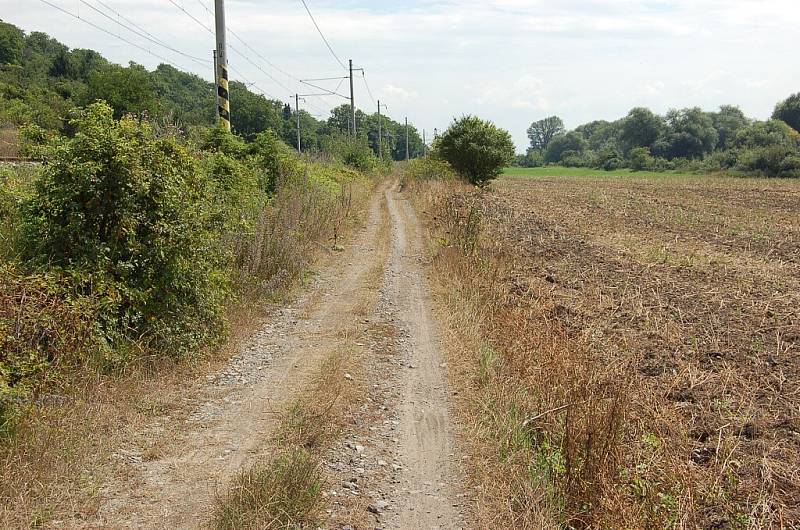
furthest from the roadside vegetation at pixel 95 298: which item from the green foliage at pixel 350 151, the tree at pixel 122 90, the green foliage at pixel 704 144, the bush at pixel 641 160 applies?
the bush at pixel 641 160

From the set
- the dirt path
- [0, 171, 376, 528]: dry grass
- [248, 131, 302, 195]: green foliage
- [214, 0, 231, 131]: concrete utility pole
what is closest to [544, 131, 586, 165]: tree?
[248, 131, 302, 195]: green foliage

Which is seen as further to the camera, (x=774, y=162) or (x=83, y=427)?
(x=774, y=162)

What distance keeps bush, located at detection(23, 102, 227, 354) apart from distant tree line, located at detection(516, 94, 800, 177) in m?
63.8

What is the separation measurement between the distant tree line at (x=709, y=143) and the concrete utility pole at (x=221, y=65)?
59.0 meters

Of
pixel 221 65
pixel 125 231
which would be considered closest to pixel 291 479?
pixel 125 231

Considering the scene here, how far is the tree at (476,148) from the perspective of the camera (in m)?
37.2

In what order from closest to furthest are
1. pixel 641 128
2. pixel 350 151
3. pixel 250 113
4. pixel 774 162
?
pixel 350 151 < pixel 774 162 < pixel 250 113 < pixel 641 128

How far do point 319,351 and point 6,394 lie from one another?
4.15 meters

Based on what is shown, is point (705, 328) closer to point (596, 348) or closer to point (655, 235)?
point (596, 348)

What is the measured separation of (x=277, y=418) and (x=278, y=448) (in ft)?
2.37

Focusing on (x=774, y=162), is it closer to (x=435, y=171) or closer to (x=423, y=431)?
(x=435, y=171)

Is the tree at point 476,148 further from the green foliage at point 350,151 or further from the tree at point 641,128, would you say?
the tree at point 641,128

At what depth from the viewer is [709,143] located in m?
96.6

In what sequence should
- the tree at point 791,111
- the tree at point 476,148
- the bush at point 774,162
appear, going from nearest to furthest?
the tree at point 476,148 < the bush at point 774,162 < the tree at point 791,111
